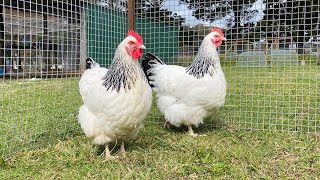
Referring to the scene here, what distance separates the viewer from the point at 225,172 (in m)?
2.40

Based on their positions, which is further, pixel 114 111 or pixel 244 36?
pixel 244 36

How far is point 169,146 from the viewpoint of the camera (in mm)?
3133

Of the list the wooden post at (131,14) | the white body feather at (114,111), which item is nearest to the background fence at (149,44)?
the wooden post at (131,14)

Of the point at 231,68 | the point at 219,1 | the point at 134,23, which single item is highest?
the point at 219,1

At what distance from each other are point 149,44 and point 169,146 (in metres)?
1.76

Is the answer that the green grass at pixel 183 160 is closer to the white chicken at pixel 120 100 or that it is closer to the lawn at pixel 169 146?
the lawn at pixel 169 146

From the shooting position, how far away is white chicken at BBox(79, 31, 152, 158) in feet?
8.56

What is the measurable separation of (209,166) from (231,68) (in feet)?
7.59

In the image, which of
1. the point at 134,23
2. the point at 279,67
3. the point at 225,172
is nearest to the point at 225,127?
the point at 279,67

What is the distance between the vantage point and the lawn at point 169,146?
2445 mm

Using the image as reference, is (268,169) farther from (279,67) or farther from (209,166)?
(279,67)

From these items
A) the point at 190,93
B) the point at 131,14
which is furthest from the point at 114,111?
the point at 131,14

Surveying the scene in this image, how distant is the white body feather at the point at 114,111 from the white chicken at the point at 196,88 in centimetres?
85

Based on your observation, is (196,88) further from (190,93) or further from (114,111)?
(114,111)
